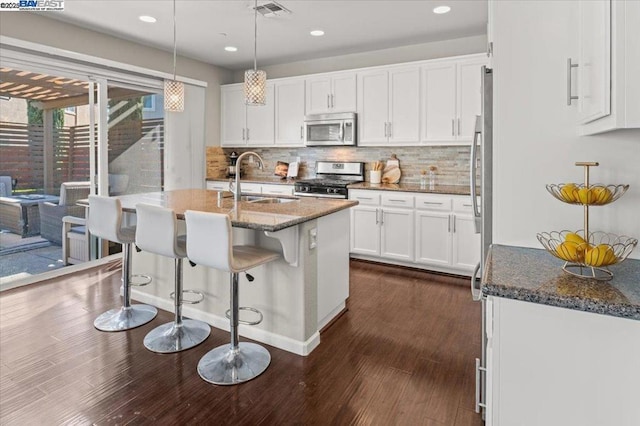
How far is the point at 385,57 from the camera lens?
204 inches

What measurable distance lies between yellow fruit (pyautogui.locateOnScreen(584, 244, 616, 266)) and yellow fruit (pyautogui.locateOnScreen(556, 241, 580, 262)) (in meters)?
0.04

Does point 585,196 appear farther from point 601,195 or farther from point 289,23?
point 289,23

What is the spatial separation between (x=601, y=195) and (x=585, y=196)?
47mm

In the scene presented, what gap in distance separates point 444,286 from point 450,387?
1.86 m

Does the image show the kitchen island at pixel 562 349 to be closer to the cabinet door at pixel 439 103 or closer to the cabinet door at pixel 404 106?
the cabinet door at pixel 439 103

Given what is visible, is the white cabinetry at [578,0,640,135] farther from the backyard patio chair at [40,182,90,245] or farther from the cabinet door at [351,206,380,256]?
the backyard patio chair at [40,182,90,245]

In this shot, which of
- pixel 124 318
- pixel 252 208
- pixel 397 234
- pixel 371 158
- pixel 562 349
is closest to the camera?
pixel 562 349

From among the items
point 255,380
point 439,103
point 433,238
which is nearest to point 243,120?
point 439,103

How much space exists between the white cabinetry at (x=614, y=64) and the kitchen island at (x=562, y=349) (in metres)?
0.51

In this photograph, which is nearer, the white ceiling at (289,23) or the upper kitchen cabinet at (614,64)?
the upper kitchen cabinet at (614,64)

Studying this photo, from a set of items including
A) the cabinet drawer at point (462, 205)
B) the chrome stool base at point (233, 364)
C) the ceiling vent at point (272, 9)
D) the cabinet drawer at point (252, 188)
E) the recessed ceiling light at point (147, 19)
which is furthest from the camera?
the cabinet drawer at point (252, 188)

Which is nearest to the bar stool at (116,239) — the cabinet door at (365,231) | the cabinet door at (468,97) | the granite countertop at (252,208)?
the granite countertop at (252,208)

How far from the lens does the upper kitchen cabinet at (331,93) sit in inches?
200

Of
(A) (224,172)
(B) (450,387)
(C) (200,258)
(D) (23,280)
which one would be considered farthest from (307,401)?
(A) (224,172)
